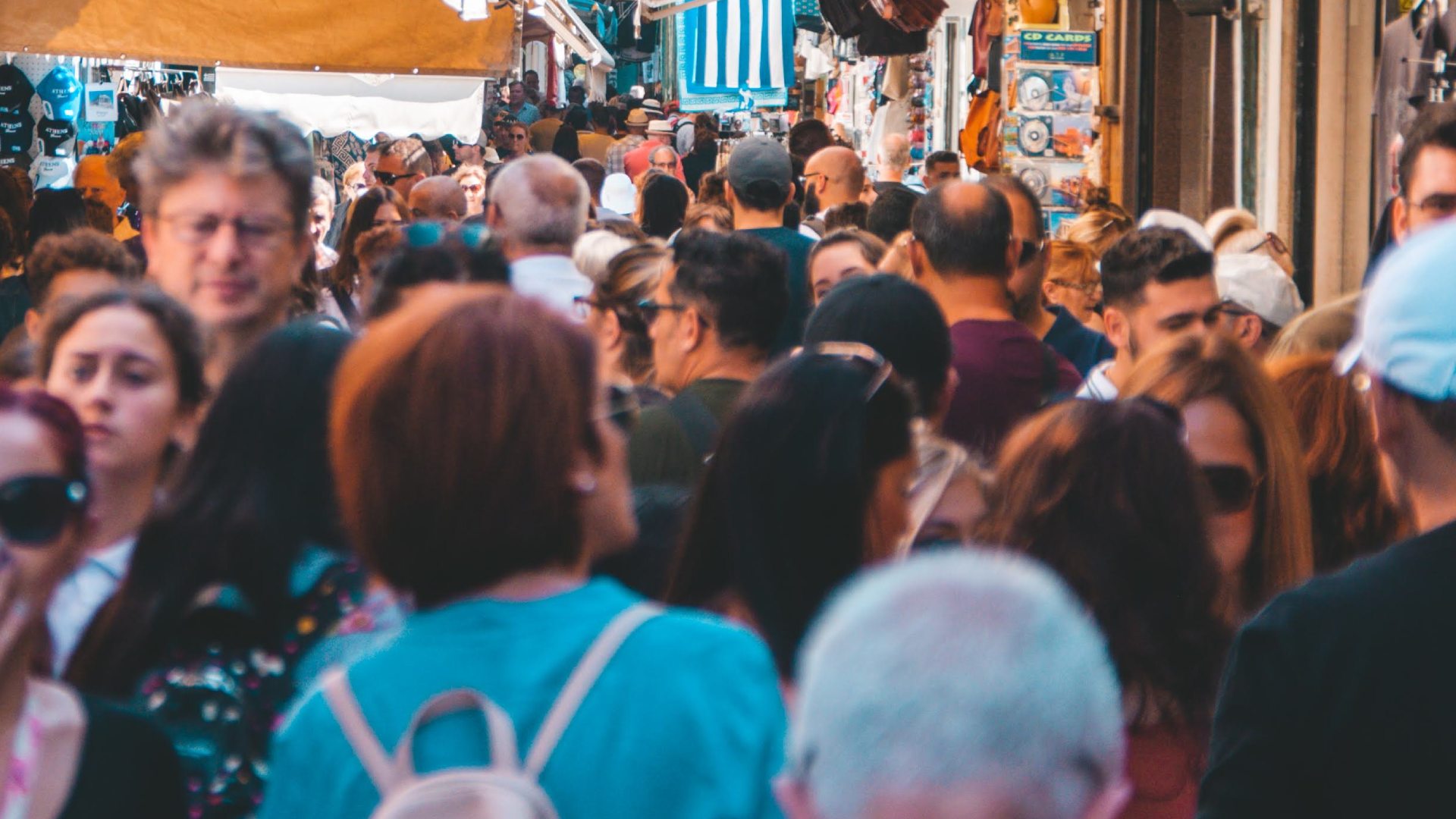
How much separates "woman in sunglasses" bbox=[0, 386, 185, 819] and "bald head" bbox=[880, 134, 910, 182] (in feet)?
29.4

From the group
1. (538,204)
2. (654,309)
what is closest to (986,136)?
(538,204)

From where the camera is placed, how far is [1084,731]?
1.21 m

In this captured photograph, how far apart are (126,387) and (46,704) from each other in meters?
0.93

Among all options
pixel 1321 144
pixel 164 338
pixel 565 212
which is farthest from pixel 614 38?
pixel 164 338

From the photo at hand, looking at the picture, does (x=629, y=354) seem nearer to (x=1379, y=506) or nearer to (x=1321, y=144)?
(x=1379, y=506)

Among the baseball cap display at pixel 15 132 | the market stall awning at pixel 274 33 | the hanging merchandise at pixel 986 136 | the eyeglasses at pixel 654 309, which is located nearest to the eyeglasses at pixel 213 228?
the eyeglasses at pixel 654 309

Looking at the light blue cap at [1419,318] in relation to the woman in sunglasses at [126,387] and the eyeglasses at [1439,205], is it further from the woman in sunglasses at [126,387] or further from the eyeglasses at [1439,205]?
the eyeglasses at [1439,205]

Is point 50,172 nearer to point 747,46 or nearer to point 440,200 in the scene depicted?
point 440,200

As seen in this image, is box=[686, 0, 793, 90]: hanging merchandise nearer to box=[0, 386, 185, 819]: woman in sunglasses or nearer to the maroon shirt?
the maroon shirt

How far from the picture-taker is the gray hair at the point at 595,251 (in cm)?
607

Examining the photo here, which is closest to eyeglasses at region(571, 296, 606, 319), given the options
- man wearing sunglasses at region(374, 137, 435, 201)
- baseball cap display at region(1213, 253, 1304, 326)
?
baseball cap display at region(1213, 253, 1304, 326)

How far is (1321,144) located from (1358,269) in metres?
0.71

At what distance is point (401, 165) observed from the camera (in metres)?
11.9

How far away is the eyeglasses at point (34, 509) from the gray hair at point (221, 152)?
4.84 feet
